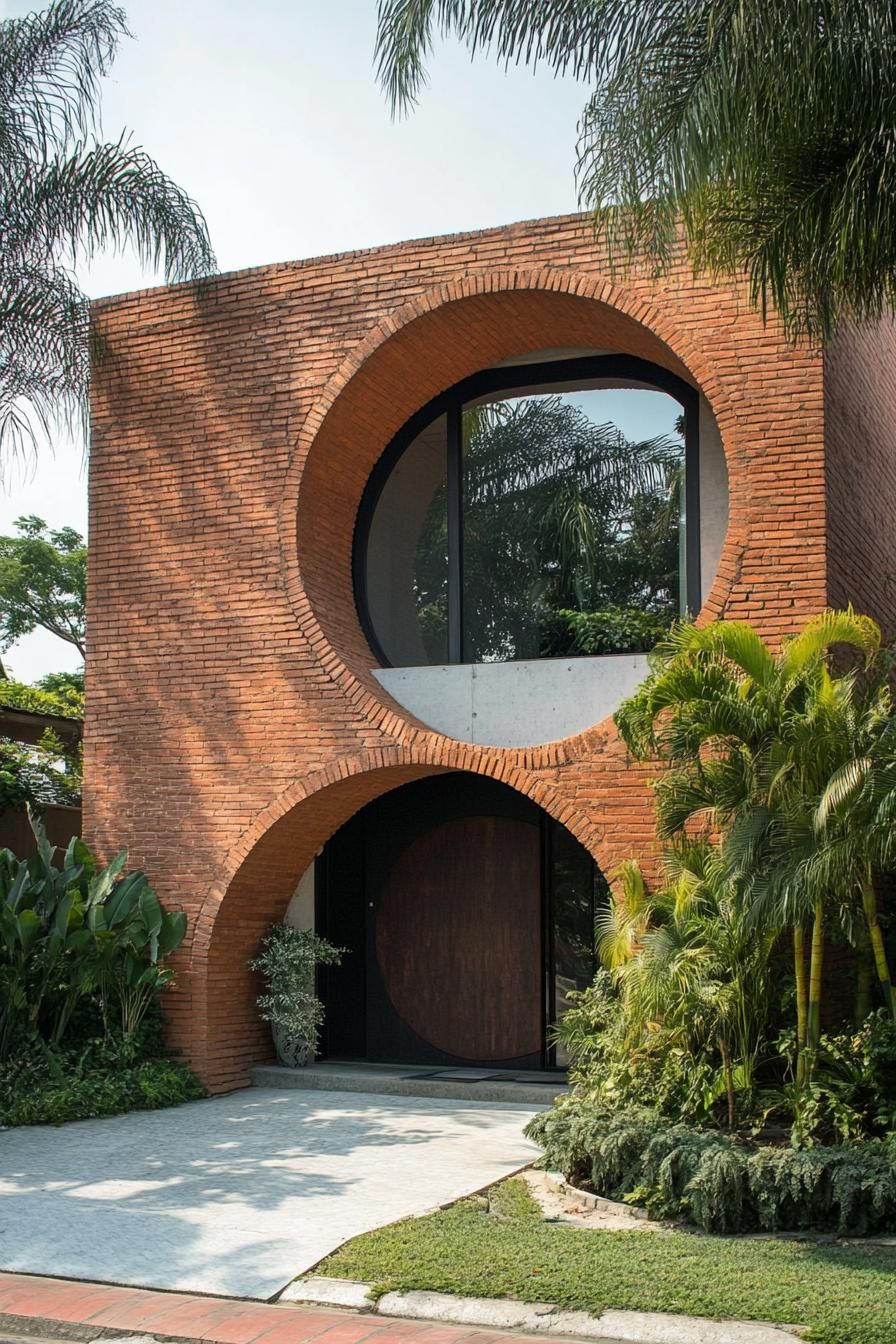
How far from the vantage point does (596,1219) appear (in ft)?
26.1

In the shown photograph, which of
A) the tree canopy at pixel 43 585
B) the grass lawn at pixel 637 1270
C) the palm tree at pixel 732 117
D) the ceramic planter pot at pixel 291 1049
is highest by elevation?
the tree canopy at pixel 43 585

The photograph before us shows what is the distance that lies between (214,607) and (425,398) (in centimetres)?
267

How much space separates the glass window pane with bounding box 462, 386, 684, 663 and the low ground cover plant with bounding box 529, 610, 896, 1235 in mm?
3062

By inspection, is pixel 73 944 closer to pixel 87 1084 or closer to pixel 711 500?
pixel 87 1084

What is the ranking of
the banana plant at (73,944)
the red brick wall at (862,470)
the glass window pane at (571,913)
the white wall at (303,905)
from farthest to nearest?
the white wall at (303,905), the glass window pane at (571,913), the banana plant at (73,944), the red brick wall at (862,470)

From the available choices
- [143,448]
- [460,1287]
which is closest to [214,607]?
[143,448]

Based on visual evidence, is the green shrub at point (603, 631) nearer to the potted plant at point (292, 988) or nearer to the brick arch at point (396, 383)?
the brick arch at point (396, 383)

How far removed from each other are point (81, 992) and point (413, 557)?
15.6 ft

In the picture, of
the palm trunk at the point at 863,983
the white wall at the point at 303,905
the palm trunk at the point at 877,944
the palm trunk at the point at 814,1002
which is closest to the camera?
the palm trunk at the point at 814,1002

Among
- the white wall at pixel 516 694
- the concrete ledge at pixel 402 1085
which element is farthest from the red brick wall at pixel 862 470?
the concrete ledge at pixel 402 1085

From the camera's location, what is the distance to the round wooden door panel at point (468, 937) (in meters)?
13.0

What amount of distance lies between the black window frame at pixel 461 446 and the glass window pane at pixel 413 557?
100 millimetres

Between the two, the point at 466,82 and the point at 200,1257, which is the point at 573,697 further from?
the point at 200,1257

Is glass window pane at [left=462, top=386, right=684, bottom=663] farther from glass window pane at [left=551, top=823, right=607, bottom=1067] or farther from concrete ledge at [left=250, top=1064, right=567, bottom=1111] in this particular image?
concrete ledge at [left=250, top=1064, right=567, bottom=1111]
